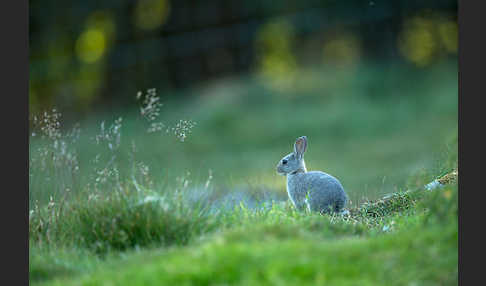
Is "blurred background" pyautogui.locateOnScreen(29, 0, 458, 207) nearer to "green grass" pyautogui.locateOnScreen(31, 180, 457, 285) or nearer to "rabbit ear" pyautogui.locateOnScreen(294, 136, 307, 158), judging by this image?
"rabbit ear" pyautogui.locateOnScreen(294, 136, 307, 158)

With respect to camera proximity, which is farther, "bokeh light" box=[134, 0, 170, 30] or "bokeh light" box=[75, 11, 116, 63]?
"bokeh light" box=[134, 0, 170, 30]

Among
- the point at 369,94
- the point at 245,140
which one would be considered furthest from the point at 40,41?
the point at 369,94

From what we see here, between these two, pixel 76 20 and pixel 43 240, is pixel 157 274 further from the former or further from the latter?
pixel 76 20

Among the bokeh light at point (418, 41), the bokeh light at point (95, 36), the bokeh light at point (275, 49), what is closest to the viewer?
the bokeh light at point (418, 41)

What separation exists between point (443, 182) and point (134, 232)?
146 inches

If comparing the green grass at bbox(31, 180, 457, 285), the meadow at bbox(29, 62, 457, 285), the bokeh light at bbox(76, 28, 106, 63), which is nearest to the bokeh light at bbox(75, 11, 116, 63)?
the bokeh light at bbox(76, 28, 106, 63)

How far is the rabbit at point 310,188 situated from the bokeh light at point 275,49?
14.2 meters

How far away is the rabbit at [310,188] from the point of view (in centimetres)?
754

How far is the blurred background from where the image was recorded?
55.5ft

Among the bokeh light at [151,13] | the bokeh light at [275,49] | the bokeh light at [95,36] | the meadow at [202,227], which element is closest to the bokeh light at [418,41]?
the bokeh light at [275,49]

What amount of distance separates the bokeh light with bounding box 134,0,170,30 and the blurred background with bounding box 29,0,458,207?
5cm

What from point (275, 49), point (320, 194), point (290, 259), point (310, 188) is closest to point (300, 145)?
point (310, 188)

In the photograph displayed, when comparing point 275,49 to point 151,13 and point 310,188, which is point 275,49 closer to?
point 151,13

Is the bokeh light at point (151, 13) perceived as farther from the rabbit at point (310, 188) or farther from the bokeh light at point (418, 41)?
the rabbit at point (310, 188)
